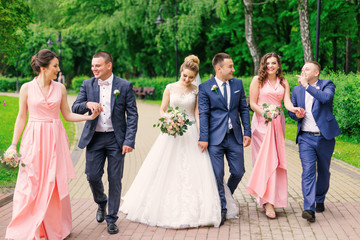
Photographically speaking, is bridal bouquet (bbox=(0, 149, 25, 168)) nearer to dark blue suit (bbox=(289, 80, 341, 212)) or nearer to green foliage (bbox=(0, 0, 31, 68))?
dark blue suit (bbox=(289, 80, 341, 212))

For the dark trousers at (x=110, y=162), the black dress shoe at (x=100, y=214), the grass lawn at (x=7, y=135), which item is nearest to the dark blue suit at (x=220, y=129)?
the dark trousers at (x=110, y=162)

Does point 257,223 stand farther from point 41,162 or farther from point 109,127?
point 41,162

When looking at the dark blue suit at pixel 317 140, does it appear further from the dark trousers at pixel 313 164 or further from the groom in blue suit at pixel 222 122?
the groom in blue suit at pixel 222 122

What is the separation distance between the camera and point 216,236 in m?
5.38

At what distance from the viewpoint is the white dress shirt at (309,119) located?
6.07 meters

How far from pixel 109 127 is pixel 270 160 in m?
2.17

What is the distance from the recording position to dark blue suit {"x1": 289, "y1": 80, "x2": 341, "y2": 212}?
584 cm

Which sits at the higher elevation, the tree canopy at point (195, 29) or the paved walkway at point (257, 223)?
the tree canopy at point (195, 29)

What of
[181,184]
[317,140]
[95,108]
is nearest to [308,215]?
[317,140]

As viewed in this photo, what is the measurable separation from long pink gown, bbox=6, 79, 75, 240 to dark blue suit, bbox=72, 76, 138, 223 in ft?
1.32

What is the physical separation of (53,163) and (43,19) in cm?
5469

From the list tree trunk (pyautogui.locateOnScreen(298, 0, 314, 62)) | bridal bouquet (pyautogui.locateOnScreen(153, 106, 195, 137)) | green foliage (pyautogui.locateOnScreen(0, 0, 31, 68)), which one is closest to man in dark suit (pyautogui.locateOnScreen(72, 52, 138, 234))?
bridal bouquet (pyautogui.locateOnScreen(153, 106, 195, 137))

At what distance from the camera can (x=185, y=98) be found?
634 centimetres

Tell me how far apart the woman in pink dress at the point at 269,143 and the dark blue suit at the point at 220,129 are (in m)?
0.33
